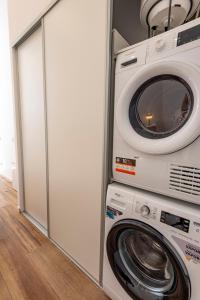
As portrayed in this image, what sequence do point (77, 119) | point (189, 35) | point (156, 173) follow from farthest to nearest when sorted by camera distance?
point (77, 119) → point (156, 173) → point (189, 35)

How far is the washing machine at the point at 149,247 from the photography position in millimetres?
735

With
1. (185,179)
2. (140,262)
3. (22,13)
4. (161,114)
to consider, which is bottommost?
(140,262)

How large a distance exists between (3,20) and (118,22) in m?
2.92

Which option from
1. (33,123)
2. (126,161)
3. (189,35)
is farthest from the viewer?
(33,123)

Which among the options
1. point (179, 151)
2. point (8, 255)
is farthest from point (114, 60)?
point (8, 255)

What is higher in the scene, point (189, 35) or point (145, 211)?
point (189, 35)

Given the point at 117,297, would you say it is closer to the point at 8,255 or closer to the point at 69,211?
the point at 69,211

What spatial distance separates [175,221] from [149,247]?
0.41 m

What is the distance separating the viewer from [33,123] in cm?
184

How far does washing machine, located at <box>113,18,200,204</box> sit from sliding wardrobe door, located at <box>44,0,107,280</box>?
162 mm

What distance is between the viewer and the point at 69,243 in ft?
4.84

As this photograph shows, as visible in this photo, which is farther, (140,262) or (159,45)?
(140,262)

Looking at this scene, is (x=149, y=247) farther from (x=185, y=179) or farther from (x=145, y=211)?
(x=185, y=179)

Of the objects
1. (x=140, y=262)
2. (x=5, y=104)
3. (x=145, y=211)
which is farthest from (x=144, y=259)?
(x=5, y=104)
